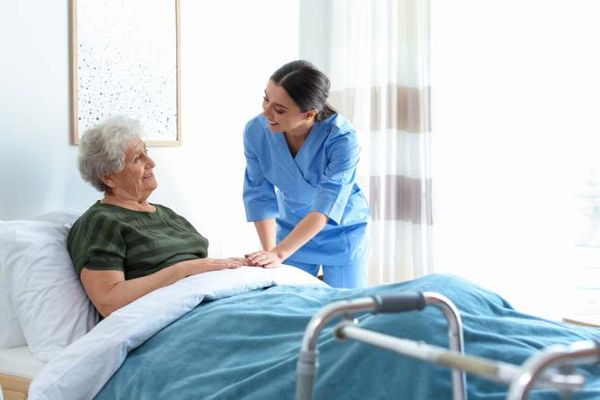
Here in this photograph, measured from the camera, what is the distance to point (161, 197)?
123 inches

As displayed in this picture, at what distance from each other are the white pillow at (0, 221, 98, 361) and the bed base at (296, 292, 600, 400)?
1142 mm

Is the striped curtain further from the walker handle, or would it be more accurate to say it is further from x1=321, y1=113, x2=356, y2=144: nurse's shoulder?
the walker handle

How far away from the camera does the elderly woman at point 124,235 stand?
90.9 inches

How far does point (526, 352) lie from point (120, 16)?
1.77 meters

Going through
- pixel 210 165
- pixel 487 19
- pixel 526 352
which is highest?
pixel 487 19

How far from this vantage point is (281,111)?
2852 millimetres

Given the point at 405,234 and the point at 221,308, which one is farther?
the point at 405,234

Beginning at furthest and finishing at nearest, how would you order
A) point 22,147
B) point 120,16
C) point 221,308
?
point 120,16, point 22,147, point 221,308

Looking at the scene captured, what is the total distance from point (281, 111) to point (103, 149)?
0.60 meters

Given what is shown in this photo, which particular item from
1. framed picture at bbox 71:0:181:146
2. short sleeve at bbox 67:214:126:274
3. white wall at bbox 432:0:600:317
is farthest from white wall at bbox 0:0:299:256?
white wall at bbox 432:0:600:317

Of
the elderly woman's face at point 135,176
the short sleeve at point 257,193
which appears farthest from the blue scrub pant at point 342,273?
the elderly woman's face at point 135,176

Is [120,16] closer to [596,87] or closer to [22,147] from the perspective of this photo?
[22,147]

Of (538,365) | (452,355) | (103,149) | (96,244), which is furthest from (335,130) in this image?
(538,365)

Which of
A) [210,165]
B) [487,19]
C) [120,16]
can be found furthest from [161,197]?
[487,19]
